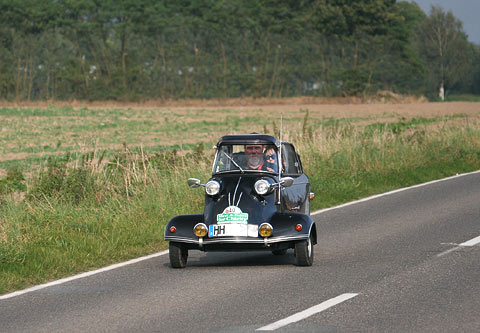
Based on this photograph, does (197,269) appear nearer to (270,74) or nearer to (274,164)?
(274,164)

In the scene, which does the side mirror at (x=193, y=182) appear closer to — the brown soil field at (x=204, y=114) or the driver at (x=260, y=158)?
the driver at (x=260, y=158)

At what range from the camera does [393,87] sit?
114438 millimetres

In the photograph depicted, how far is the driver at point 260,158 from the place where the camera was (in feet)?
36.8

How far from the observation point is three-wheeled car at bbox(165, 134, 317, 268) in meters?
10.2

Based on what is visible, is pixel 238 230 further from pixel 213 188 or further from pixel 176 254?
pixel 176 254

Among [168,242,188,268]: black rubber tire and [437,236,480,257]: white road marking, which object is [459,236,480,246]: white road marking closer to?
[437,236,480,257]: white road marking

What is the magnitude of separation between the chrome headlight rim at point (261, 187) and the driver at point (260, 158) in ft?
2.24

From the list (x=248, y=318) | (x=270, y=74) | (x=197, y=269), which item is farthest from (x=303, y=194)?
(x=270, y=74)

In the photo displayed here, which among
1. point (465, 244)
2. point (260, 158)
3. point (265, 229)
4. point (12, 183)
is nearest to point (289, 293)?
point (265, 229)

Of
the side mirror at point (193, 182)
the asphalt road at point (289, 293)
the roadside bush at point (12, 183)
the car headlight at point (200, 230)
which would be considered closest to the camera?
the asphalt road at point (289, 293)

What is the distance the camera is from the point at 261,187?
10484 mm

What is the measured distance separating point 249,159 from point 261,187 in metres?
0.83

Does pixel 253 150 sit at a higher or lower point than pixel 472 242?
higher

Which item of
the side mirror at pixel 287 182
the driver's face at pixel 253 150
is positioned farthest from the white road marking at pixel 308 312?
the driver's face at pixel 253 150
